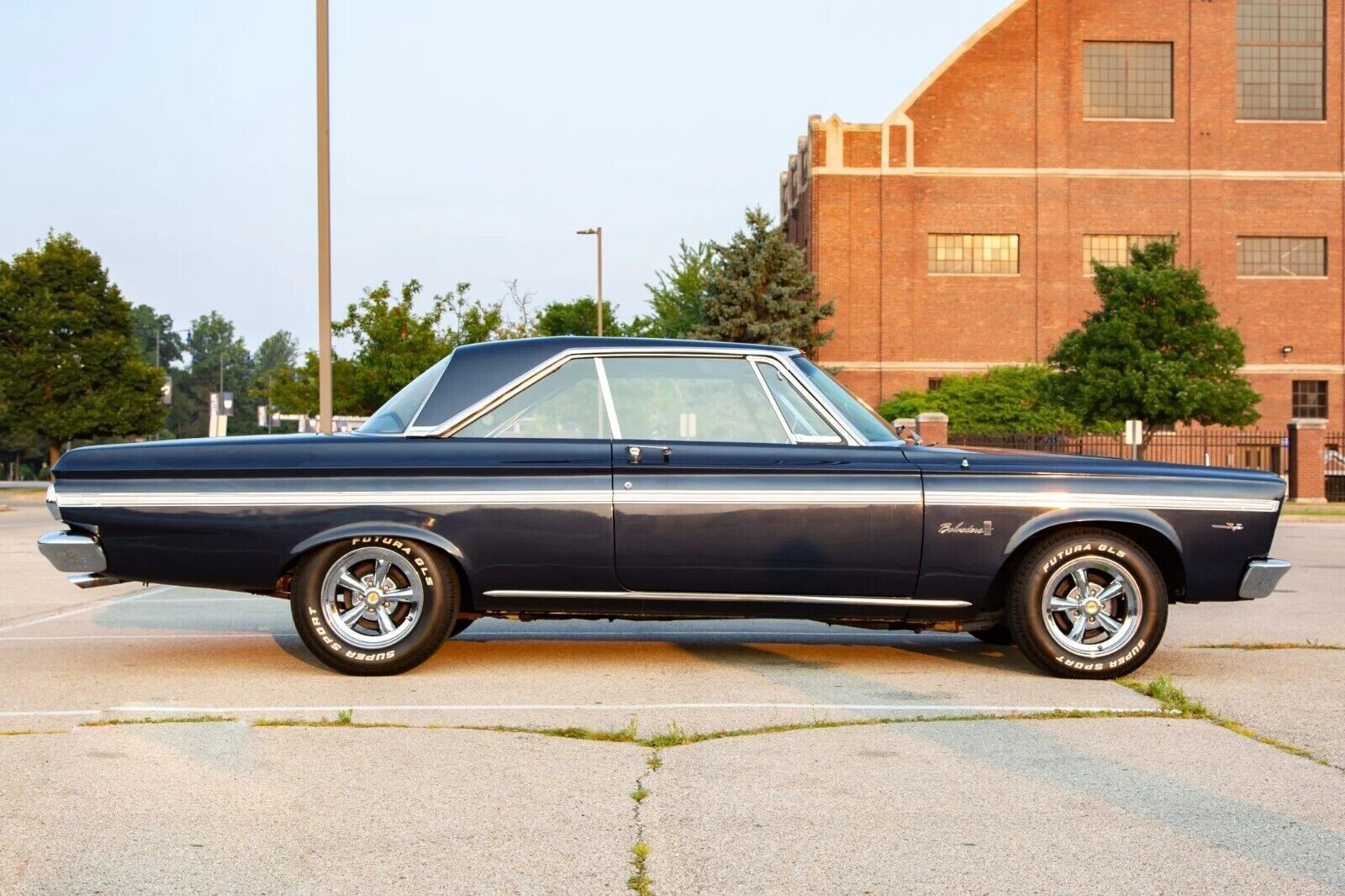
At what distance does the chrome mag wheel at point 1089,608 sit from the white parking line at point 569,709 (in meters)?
0.82

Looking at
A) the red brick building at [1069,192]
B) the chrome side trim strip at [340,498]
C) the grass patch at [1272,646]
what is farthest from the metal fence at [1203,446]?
the chrome side trim strip at [340,498]

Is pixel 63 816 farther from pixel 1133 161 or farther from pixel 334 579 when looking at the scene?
pixel 1133 161

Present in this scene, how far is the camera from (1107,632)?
7684mm

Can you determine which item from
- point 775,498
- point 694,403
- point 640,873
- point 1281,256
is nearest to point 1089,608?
point 775,498

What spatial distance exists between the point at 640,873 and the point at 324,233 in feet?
46.7

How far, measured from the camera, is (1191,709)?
22.2 ft

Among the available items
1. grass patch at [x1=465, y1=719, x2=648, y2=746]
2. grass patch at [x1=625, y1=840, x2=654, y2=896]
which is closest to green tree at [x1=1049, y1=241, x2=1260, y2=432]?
grass patch at [x1=465, y1=719, x2=648, y2=746]

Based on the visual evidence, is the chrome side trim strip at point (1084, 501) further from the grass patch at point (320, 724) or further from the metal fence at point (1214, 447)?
the metal fence at point (1214, 447)

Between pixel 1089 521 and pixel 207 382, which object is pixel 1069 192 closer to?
pixel 1089 521

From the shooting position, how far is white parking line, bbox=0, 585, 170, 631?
10.2 meters

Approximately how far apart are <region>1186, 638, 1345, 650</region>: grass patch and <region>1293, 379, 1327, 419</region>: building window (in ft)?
151

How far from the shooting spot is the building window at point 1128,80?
52031 mm

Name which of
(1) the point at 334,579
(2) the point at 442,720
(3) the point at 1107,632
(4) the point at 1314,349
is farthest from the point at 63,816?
(4) the point at 1314,349

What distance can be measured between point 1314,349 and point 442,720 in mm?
51089
